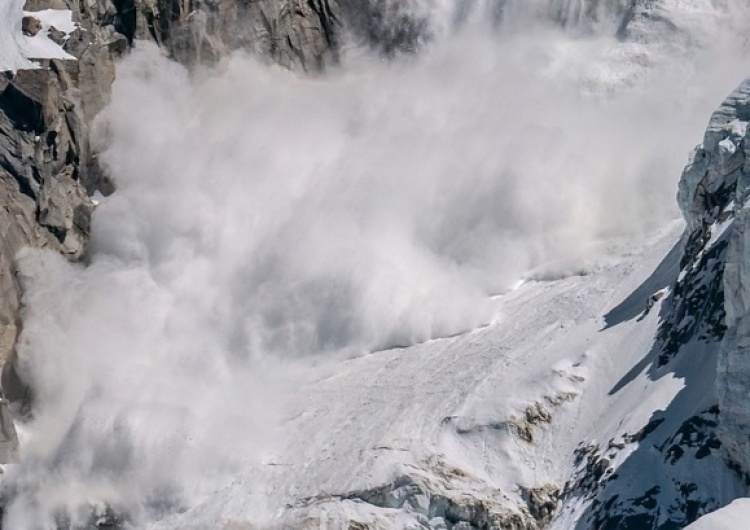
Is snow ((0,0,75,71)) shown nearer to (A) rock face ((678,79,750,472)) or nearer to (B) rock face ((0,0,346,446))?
(B) rock face ((0,0,346,446))

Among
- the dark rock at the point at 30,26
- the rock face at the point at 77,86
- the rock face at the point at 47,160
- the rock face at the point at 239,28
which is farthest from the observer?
the rock face at the point at 239,28


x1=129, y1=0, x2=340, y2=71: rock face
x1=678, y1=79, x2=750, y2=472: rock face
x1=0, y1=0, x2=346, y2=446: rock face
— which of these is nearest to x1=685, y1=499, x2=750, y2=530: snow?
x1=678, y1=79, x2=750, y2=472: rock face

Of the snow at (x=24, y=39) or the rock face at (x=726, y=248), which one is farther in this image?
the snow at (x=24, y=39)

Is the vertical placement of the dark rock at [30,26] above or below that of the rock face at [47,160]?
above

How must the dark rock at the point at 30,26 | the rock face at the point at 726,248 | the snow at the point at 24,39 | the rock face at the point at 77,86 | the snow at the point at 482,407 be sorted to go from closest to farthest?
the rock face at the point at 726,248, the snow at the point at 482,407, the rock face at the point at 77,86, the snow at the point at 24,39, the dark rock at the point at 30,26

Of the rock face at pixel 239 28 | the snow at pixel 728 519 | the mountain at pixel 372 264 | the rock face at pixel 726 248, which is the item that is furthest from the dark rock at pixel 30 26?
the snow at pixel 728 519

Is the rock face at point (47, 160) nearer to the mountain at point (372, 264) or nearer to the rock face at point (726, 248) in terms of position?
the mountain at point (372, 264)

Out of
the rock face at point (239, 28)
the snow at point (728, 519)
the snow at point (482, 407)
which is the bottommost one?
the snow at point (482, 407)
